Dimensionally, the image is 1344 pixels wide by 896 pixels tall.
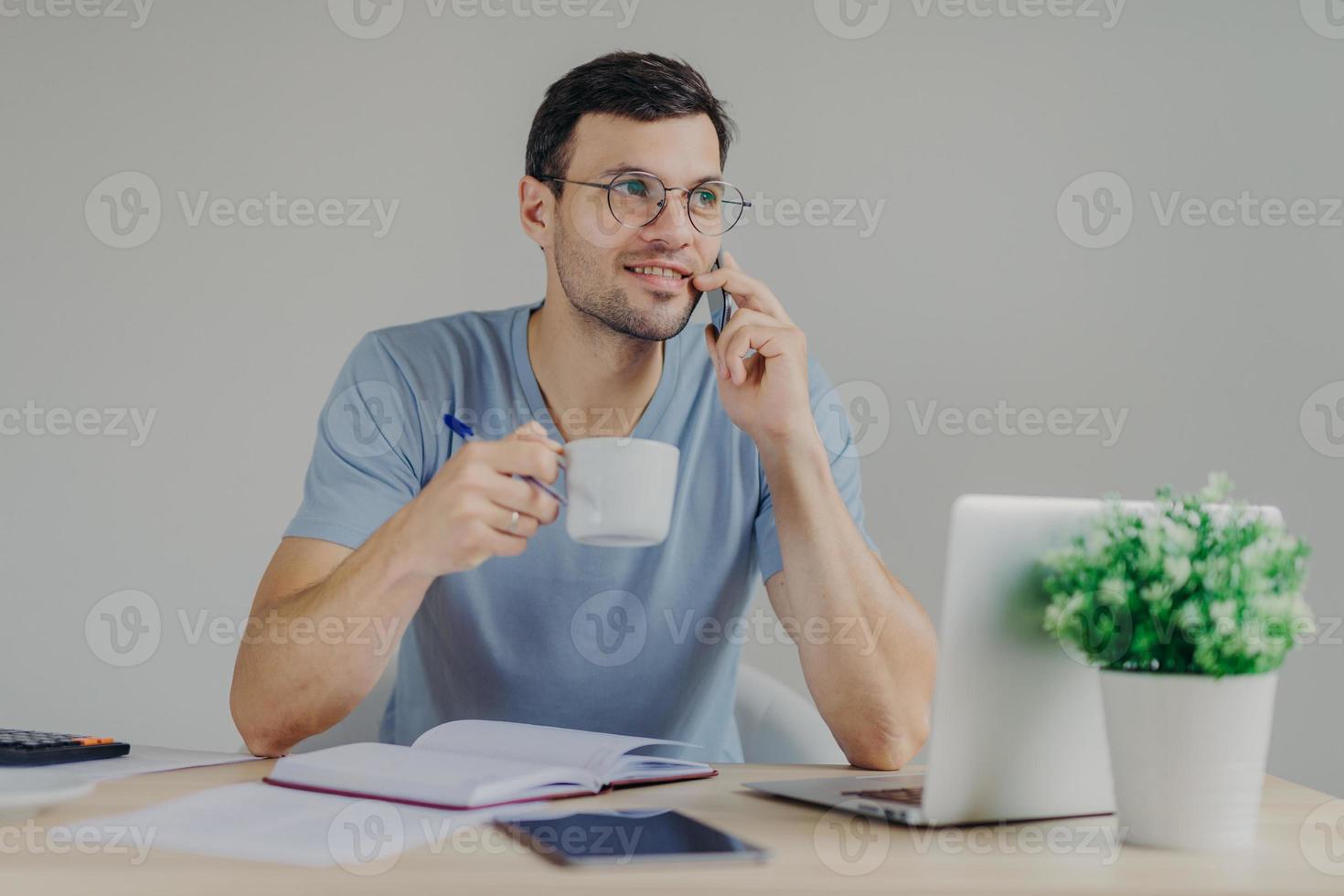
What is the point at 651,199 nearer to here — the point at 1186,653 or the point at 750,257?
the point at 750,257

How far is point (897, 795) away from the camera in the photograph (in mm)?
977

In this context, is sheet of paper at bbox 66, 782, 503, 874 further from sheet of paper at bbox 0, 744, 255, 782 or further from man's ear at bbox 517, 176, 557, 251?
man's ear at bbox 517, 176, 557, 251

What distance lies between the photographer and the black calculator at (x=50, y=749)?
43.4 inches

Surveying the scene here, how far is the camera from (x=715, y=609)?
68.1 inches

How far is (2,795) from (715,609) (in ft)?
3.42

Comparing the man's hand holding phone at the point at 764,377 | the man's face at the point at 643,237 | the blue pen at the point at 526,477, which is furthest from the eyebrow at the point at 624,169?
the blue pen at the point at 526,477

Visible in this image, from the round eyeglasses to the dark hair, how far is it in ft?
0.33

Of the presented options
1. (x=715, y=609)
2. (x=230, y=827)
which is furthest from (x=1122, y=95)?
(x=230, y=827)

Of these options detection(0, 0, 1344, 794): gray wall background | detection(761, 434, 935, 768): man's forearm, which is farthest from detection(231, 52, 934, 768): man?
detection(0, 0, 1344, 794): gray wall background

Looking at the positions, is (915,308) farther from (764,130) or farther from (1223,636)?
(1223,636)

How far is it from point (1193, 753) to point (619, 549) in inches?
37.7

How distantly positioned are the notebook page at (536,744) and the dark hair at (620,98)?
3.16 ft

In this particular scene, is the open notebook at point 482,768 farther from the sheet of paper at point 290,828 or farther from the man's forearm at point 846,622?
the man's forearm at point 846,622

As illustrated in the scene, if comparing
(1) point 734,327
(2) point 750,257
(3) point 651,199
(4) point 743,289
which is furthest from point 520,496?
(2) point 750,257
